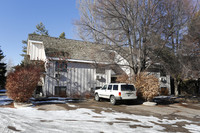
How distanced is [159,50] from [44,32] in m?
44.1

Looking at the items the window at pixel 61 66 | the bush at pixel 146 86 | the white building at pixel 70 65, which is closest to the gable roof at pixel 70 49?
the white building at pixel 70 65

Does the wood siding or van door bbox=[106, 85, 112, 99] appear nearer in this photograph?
van door bbox=[106, 85, 112, 99]

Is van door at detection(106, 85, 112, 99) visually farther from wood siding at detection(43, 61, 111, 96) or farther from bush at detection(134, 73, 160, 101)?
wood siding at detection(43, 61, 111, 96)

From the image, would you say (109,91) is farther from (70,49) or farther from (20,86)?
(70,49)

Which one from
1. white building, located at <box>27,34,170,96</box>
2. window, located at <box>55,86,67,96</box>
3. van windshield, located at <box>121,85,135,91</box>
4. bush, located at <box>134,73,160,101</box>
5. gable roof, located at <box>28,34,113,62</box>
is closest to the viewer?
van windshield, located at <box>121,85,135,91</box>

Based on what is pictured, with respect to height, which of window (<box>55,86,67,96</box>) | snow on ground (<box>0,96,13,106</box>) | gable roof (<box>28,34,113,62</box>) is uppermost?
gable roof (<box>28,34,113,62</box>)

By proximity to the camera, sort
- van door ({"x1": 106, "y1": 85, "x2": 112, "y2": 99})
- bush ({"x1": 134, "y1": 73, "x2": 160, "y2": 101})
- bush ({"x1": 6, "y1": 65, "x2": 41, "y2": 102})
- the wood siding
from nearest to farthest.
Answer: bush ({"x1": 6, "y1": 65, "x2": 41, "y2": 102})
van door ({"x1": 106, "y1": 85, "x2": 112, "y2": 99})
bush ({"x1": 134, "y1": 73, "x2": 160, "y2": 101})
the wood siding

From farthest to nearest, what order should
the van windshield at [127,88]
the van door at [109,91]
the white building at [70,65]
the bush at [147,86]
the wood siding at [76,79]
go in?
the wood siding at [76,79] < the white building at [70,65] < the bush at [147,86] < the van door at [109,91] < the van windshield at [127,88]

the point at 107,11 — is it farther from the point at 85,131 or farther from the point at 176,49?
Result: the point at 85,131

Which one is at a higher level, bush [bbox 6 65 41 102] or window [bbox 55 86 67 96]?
bush [bbox 6 65 41 102]

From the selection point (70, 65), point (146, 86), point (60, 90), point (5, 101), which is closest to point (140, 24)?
point (146, 86)

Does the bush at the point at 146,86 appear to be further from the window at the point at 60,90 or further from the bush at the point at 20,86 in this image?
the bush at the point at 20,86

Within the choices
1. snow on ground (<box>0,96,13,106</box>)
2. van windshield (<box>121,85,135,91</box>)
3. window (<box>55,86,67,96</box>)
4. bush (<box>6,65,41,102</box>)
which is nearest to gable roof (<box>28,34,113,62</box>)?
window (<box>55,86,67,96</box>)

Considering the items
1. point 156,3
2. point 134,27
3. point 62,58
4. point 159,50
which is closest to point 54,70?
point 62,58
